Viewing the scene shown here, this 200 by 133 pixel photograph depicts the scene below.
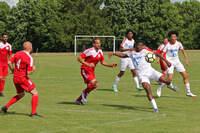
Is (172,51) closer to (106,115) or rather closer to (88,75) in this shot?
(88,75)

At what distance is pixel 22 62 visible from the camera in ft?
31.5

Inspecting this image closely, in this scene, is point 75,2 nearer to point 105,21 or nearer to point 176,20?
point 105,21

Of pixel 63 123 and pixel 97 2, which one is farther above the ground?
pixel 97 2

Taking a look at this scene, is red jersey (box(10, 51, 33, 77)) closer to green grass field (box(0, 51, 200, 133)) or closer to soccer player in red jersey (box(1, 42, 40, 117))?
soccer player in red jersey (box(1, 42, 40, 117))

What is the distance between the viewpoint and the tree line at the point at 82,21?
3305 inches

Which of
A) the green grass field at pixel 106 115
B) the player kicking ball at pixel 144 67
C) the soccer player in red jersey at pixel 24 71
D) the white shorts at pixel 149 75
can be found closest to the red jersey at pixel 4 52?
the green grass field at pixel 106 115

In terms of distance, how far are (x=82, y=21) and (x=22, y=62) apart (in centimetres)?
7784

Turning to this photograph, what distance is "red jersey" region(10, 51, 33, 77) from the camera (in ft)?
31.3

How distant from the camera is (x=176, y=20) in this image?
8994cm

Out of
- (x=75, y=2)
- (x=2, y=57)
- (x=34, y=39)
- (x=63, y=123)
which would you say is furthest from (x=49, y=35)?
(x=63, y=123)

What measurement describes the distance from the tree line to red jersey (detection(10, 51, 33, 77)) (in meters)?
73.4

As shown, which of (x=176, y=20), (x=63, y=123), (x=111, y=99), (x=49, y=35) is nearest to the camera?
(x=63, y=123)

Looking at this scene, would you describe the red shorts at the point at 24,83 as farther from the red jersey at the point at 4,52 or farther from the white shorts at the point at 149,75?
the red jersey at the point at 4,52

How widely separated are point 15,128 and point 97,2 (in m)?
84.8
